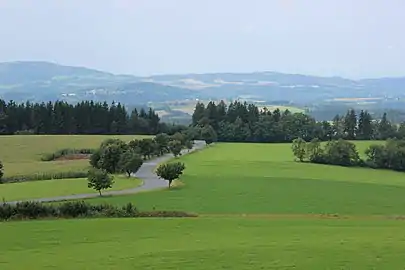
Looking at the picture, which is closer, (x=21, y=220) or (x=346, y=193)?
(x=21, y=220)

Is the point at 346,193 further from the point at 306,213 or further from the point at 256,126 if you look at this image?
the point at 256,126

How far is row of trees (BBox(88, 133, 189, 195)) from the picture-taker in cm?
5344

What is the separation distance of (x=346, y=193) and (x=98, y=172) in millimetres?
24865

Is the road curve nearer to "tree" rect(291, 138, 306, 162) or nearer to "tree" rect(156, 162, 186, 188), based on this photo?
"tree" rect(156, 162, 186, 188)

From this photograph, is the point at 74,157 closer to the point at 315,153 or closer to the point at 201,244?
the point at 315,153

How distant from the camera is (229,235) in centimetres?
2870

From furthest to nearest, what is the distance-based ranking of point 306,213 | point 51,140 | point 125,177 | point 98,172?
1. point 51,140
2. point 125,177
3. point 98,172
4. point 306,213

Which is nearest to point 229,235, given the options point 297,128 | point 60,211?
point 60,211

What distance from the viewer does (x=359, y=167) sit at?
94.3 meters

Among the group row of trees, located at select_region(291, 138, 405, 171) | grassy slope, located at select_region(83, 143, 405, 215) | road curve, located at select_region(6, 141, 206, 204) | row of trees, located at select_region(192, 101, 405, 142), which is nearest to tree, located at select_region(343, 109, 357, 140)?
row of trees, located at select_region(192, 101, 405, 142)

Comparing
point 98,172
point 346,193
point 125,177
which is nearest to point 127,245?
point 98,172

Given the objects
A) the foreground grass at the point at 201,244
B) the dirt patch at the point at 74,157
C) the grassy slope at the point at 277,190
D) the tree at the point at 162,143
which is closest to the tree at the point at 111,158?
the grassy slope at the point at 277,190

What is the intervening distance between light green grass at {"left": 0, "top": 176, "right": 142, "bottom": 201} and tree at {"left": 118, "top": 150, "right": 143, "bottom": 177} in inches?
76.5

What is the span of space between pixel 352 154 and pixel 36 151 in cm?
5430
